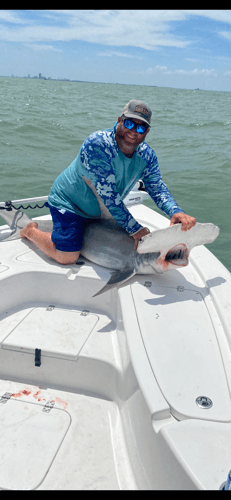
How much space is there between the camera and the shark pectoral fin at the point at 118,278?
2.26 meters

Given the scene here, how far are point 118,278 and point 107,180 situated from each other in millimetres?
642

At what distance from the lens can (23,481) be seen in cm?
162

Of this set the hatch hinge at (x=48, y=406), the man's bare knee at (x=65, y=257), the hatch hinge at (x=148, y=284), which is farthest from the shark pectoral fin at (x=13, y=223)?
the hatch hinge at (x=48, y=406)

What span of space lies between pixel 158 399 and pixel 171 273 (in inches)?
44.3

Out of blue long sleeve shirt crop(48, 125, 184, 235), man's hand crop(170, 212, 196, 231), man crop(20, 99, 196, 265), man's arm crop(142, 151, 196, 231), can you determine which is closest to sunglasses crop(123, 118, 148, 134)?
man crop(20, 99, 196, 265)

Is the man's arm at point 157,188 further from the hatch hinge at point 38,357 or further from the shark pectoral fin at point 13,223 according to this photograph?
the hatch hinge at point 38,357

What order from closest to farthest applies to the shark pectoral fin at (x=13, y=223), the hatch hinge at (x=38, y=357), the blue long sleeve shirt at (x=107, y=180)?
the hatch hinge at (x=38, y=357) < the blue long sleeve shirt at (x=107, y=180) < the shark pectoral fin at (x=13, y=223)

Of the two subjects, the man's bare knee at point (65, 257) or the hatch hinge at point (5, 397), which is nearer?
the hatch hinge at point (5, 397)

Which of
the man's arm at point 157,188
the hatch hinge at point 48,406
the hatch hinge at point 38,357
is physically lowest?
the hatch hinge at point 48,406

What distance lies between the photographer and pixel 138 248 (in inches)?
87.4

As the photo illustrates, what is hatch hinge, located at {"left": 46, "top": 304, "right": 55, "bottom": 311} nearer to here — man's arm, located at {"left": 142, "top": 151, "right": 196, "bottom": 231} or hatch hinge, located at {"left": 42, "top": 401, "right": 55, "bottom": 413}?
hatch hinge, located at {"left": 42, "top": 401, "right": 55, "bottom": 413}

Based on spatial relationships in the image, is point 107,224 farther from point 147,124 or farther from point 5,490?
point 5,490

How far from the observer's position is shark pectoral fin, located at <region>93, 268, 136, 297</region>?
226 centimetres
